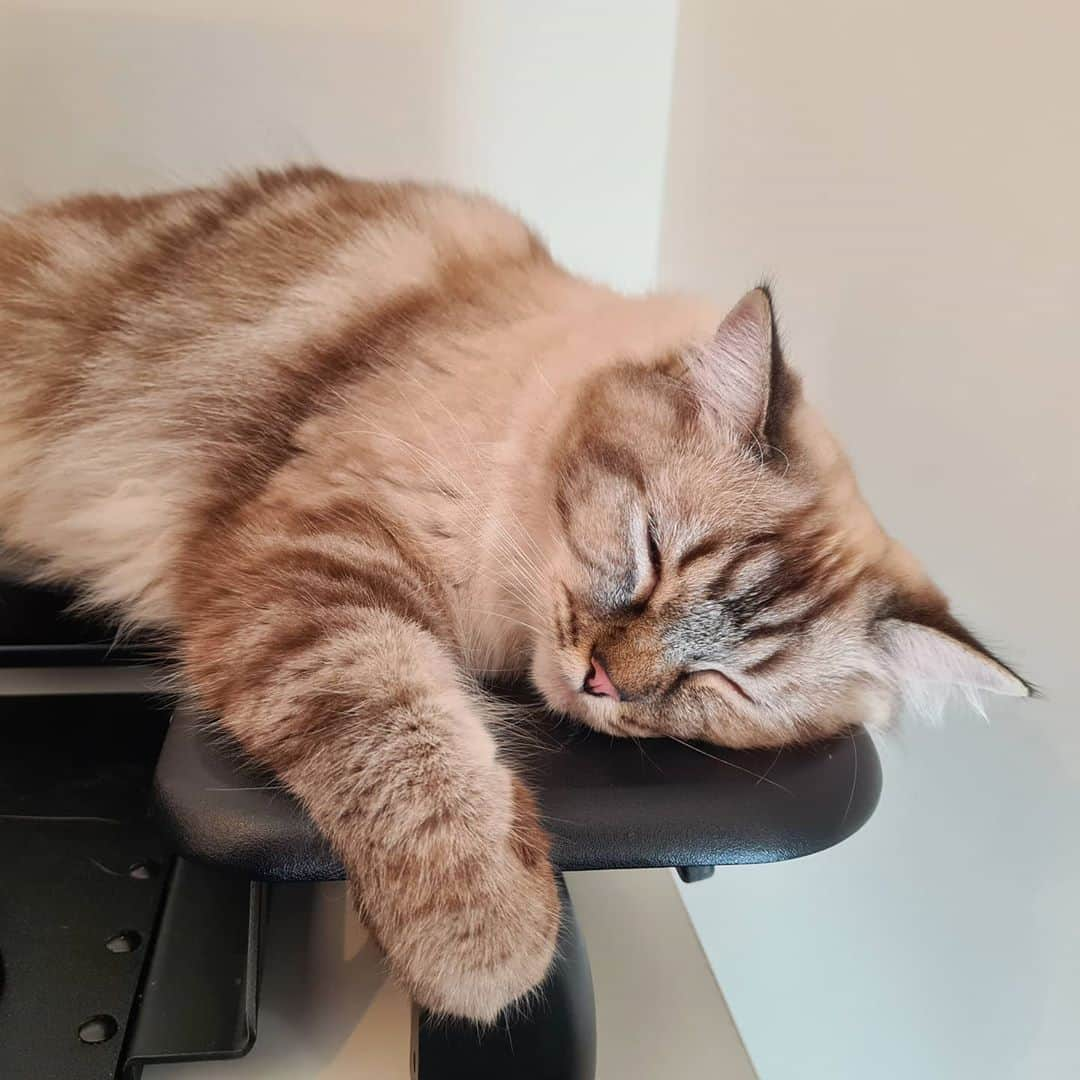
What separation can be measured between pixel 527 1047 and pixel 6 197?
1779mm

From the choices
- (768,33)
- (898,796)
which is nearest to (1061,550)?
(898,796)

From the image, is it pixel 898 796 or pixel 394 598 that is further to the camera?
pixel 898 796

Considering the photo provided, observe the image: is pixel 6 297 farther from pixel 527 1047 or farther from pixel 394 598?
pixel 527 1047

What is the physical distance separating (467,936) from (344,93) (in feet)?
5.25

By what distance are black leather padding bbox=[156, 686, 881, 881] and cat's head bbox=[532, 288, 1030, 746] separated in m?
0.13

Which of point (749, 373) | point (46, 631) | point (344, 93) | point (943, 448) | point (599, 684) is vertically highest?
point (344, 93)

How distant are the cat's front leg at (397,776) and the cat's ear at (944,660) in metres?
0.44

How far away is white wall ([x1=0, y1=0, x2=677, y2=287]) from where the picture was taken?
172 cm

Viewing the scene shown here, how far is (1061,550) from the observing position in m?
1.04

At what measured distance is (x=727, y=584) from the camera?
101 centimetres

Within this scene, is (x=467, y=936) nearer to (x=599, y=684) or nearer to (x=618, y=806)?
(x=618, y=806)

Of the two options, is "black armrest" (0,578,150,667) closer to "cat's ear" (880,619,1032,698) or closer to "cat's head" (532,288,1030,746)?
"cat's head" (532,288,1030,746)

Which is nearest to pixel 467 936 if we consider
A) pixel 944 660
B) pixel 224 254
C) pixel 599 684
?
pixel 599 684

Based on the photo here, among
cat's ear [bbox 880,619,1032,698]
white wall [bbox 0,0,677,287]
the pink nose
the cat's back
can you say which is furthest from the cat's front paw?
white wall [bbox 0,0,677,287]
